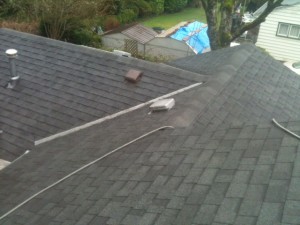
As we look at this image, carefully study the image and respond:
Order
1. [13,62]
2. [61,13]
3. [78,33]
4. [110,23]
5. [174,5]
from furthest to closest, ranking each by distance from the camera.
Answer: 1. [174,5]
2. [110,23]
3. [78,33]
4. [61,13]
5. [13,62]

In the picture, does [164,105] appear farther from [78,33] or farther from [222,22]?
[78,33]

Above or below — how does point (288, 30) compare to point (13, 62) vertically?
below

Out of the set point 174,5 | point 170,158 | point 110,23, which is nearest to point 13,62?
point 170,158

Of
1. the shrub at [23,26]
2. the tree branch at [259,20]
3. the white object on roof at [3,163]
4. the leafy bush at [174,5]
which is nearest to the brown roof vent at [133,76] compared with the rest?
the white object on roof at [3,163]

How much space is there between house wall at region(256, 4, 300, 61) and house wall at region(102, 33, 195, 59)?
794 centimetres

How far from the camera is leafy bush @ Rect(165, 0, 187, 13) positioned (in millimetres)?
43256

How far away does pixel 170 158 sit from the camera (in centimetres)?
516

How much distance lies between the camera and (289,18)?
2488cm

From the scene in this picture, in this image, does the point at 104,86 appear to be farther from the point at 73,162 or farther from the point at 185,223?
the point at 185,223

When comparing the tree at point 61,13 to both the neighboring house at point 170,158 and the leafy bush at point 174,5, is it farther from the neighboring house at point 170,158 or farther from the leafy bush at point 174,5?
the leafy bush at point 174,5

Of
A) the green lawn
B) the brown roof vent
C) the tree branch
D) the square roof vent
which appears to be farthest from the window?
the square roof vent

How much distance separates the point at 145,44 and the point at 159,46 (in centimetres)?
109

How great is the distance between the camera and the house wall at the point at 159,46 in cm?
2309

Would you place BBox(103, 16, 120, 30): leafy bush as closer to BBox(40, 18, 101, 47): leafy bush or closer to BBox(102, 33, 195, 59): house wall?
BBox(40, 18, 101, 47): leafy bush
